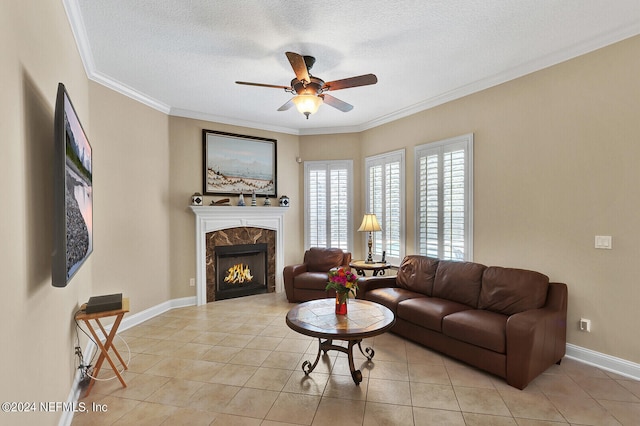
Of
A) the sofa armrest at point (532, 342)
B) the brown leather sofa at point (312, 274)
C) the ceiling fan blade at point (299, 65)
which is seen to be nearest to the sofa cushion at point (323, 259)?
the brown leather sofa at point (312, 274)

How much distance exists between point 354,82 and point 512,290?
2640 mm

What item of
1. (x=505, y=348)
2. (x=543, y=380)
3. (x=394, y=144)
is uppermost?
(x=394, y=144)

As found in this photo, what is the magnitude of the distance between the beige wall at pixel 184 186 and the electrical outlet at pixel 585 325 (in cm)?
5

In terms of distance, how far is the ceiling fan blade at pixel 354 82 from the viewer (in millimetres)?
2906

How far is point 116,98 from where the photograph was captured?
403 centimetres

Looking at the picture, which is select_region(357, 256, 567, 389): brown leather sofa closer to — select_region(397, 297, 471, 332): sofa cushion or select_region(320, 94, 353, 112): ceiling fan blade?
select_region(397, 297, 471, 332): sofa cushion

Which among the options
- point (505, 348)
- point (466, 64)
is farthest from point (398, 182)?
point (505, 348)

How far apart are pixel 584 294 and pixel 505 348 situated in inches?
44.4

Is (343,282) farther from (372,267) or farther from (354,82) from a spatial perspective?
(372,267)

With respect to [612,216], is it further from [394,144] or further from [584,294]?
[394,144]

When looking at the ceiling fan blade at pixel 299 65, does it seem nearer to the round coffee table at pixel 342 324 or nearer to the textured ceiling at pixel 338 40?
the textured ceiling at pixel 338 40

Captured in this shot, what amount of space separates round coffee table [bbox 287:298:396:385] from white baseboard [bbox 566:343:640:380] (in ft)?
6.29

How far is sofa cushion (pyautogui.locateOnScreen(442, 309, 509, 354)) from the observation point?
280 cm

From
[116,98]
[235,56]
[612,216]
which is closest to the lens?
[612,216]
